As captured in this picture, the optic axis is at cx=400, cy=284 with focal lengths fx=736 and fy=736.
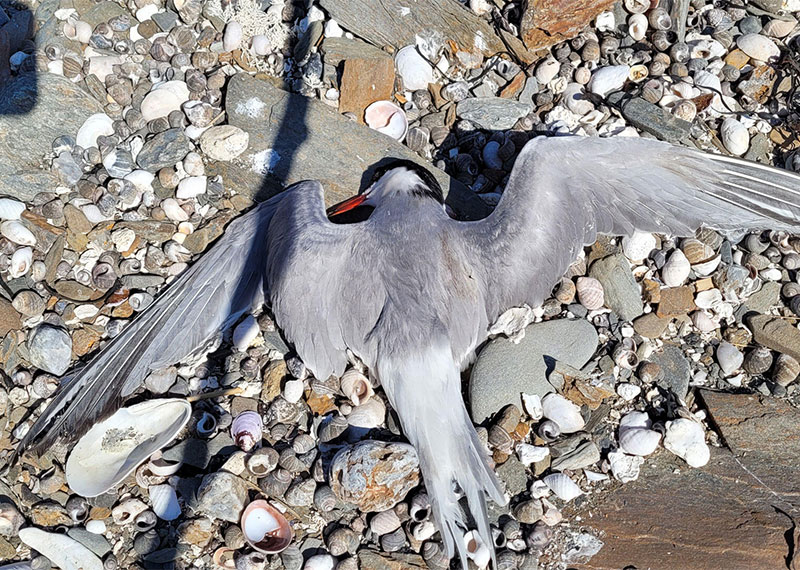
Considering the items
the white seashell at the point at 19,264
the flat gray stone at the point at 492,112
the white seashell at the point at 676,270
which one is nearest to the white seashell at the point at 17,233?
the white seashell at the point at 19,264

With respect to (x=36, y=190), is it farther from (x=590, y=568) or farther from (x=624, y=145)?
(x=590, y=568)

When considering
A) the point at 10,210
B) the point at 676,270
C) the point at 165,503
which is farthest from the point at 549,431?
the point at 10,210

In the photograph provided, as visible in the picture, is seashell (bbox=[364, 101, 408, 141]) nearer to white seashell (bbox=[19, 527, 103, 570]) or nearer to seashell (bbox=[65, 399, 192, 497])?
seashell (bbox=[65, 399, 192, 497])

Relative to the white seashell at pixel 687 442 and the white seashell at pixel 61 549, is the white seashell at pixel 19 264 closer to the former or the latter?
the white seashell at pixel 61 549

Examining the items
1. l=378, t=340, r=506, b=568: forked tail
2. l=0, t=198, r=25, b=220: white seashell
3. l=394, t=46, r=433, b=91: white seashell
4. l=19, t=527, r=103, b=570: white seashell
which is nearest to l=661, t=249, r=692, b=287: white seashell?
l=378, t=340, r=506, b=568: forked tail

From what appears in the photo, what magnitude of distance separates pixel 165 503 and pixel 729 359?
2441 millimetres

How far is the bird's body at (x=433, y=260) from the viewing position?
9.77 ft

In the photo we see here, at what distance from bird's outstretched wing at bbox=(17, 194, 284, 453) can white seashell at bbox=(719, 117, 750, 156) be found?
2205 millimetres

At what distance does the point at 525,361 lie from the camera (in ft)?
10.3

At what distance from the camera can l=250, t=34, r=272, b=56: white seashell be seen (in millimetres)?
3943

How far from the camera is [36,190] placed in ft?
11.8

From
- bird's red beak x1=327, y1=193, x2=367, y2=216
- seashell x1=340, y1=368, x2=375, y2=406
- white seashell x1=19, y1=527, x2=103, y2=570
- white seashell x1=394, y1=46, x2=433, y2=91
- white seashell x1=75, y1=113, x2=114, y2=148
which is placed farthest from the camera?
white seashell x1=394, y1=46, x2=433, y2=91

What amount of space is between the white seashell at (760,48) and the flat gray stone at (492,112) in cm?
119

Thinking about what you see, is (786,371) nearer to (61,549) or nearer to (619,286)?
(619,286)
